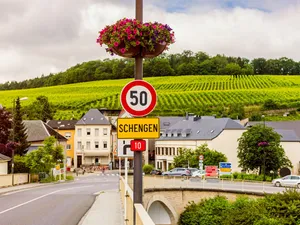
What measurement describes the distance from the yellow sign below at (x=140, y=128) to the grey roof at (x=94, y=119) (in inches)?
3748

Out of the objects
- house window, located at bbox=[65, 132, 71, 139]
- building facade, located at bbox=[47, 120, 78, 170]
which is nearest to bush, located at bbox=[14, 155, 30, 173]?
building facade, located at bbox=[47, 120, 78, 170]

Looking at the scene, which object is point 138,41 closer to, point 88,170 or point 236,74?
point 88,170

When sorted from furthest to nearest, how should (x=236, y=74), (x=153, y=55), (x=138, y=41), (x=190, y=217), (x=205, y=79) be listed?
1. (x=236, y=74)
2. (x=205, y=79)
3. (x=190, y=217)
4. (x=153, y=55)
5. (x=138, y=41)

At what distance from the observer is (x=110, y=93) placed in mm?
139125

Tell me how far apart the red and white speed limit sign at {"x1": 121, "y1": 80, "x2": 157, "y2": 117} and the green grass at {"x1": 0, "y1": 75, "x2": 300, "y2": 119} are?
105 meters

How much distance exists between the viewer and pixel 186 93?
132m

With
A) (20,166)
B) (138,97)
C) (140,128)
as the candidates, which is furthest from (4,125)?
(138,97)

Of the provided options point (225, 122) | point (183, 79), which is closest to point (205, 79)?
point (183, 79)

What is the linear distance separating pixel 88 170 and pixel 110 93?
45243 millimetres

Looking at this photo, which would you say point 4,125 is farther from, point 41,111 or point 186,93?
point 186,93

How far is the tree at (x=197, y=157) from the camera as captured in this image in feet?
223

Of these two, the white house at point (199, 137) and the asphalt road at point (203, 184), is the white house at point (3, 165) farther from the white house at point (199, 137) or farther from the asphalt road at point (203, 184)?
the white house at point (199, 137)

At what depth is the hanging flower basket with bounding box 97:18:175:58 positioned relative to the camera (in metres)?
9.12

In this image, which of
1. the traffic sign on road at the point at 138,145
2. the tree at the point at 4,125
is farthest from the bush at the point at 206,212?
the traffic sign on road at the point at 138,145
